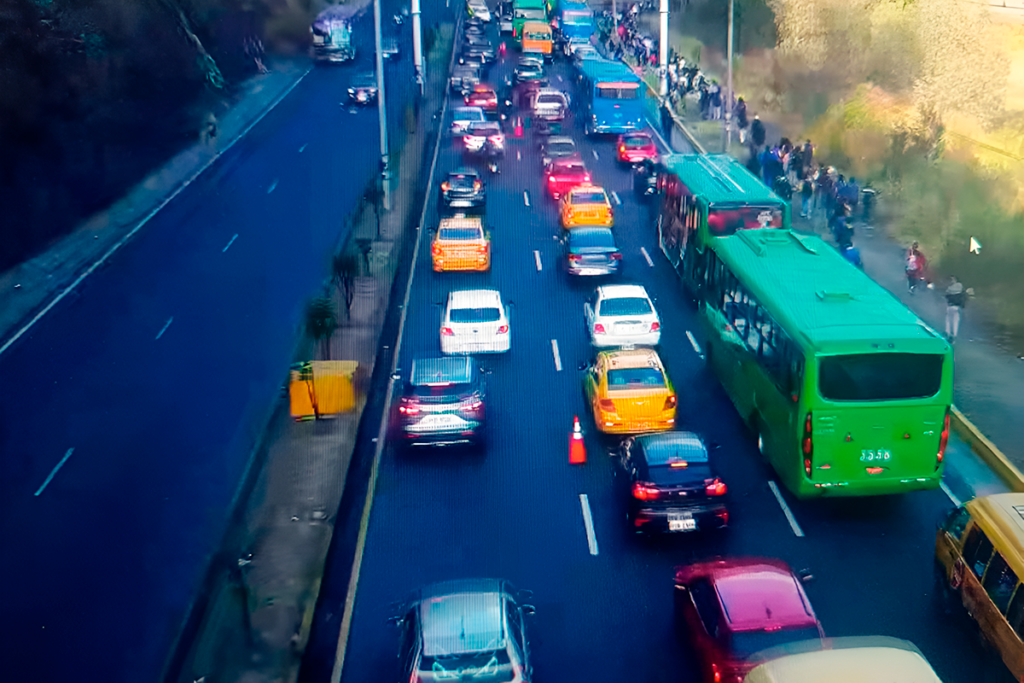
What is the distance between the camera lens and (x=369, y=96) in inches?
2030

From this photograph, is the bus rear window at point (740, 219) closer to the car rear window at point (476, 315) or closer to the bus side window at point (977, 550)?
the car rear window at point (476, 315)

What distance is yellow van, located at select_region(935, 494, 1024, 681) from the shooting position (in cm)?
986

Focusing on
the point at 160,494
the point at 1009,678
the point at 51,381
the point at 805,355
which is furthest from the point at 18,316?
the point at 1009,678

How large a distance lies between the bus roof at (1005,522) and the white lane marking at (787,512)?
3088 mm

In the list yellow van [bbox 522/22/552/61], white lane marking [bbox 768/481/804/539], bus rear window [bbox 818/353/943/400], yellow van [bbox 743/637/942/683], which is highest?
yellow van [bbox 522/22/552/61]

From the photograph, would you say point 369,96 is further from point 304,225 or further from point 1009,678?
point 1009,678

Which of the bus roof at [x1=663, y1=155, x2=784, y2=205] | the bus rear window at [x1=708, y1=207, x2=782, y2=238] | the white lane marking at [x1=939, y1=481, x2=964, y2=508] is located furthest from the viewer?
the bus roof at [x1=663, y1=155, x2=784, y2=205]

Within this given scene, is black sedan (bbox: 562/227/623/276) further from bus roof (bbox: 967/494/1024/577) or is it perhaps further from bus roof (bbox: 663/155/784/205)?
bus roof (bbox: 967/494/1024/577)

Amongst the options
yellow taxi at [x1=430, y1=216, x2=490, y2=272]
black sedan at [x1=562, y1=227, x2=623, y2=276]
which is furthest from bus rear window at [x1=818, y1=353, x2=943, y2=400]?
yellow taxi at [x1=430, y1=216, x2=490, y2=272]

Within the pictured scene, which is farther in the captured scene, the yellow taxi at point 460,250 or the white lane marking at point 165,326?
the yellow taxi at point 460,250

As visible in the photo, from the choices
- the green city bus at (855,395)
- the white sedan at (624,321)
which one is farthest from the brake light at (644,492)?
the white sedan at (624,321)

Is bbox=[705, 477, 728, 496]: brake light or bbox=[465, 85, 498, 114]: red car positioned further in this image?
bbox=[465, 85, 498, 114]: red car

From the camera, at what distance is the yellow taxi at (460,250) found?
26297 millimetres

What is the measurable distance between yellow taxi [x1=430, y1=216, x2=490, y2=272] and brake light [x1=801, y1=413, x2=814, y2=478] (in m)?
14.2
